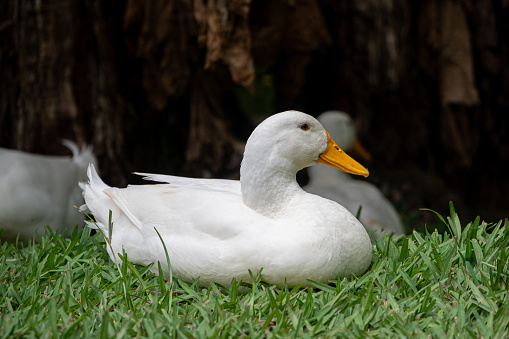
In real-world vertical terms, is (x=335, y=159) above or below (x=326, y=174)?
above

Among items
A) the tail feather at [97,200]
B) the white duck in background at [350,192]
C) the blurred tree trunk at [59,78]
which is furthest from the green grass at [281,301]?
Answer: the blurred tree trunk at [59,78]

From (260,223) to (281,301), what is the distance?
37cm

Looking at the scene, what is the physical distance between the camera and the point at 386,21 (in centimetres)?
518

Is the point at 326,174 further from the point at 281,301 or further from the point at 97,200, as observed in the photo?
the point at 281,301

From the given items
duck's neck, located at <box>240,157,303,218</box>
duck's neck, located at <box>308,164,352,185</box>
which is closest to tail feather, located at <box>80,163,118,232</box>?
duck's neck, located at <box>240,157,303,218</box>

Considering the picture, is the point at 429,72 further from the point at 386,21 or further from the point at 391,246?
the point at 391,246

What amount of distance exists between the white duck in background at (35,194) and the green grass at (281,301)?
95cm

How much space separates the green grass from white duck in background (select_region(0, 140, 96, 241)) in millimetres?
948

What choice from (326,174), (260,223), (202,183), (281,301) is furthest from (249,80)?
(281,301)

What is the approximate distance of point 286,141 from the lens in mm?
2539

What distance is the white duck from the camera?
2.30 meters

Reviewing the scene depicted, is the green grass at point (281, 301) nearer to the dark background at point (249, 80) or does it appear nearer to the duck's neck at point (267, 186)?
the duck's neck at point (267, 186)

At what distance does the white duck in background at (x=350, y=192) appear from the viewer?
4387 millimetres

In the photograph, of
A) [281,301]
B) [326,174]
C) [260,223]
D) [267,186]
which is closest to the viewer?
[281,301]
